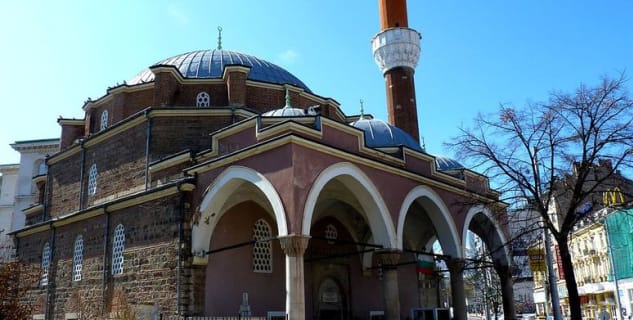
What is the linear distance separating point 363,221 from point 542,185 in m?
5.43

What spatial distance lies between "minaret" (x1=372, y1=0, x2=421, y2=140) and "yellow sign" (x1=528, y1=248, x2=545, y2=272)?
7.56 meters

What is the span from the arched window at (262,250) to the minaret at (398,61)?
9.20 meters

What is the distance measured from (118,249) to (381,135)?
7.48 m

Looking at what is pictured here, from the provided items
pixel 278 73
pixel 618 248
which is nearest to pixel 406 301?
pixel 278 73

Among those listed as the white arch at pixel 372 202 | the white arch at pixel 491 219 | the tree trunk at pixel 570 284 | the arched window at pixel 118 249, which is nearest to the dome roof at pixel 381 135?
the white arch at pixel 491 219

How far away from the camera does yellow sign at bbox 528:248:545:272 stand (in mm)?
13969

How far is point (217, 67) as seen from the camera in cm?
1805

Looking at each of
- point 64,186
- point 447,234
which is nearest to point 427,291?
point 447,234

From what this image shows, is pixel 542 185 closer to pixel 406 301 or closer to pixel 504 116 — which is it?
pixel 504 116

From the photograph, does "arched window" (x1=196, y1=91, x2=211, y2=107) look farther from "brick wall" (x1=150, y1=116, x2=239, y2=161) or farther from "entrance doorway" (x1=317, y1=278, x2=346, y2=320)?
"entrance doorway" (x1=317, y1=278, x2=346, y2=320)

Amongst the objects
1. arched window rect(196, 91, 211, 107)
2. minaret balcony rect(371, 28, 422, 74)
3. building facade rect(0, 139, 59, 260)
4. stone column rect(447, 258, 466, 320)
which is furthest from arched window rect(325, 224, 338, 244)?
building facade rect(0, 139, 59, 260)

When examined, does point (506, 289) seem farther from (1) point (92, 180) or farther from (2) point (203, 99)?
(1) point (92, 180)

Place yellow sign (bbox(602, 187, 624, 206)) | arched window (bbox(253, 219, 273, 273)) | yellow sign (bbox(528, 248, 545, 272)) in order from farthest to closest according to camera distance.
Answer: yellow sign (bbox(528, 248, 545, 272)) → arched window (bbox(253, 219, 273, 273)) → yellow sign (bbox(602, 187, 624, 206))

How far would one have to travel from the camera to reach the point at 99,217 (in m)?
14.4
